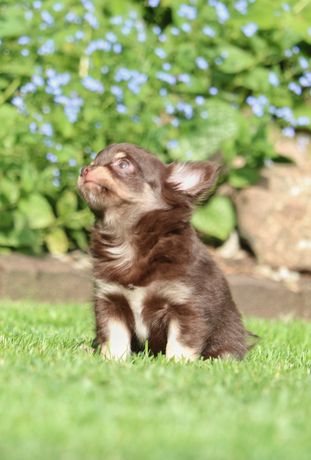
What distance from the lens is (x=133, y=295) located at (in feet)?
13.9

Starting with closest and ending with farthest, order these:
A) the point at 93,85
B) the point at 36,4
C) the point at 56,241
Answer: the point at 93,85, the point at 36,4, the point at 56,241

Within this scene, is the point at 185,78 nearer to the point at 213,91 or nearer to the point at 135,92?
the point at 213,91

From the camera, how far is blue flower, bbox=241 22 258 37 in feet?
28.1

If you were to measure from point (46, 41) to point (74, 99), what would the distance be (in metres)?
0.53

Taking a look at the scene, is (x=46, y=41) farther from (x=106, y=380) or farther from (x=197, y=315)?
(x=106, y=380)

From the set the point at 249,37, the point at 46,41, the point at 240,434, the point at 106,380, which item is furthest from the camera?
the point at 249,37

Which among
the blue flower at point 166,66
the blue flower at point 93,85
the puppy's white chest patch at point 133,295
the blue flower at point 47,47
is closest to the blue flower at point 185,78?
the blue flower at point 166,66

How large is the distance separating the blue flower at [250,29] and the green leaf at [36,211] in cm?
238

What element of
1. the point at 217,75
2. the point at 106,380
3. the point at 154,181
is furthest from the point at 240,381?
the point at 217,75

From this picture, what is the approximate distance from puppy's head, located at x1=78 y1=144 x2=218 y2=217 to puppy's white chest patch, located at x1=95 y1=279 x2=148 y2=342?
35cm

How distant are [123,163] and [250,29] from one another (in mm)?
4641

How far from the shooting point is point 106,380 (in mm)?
3439

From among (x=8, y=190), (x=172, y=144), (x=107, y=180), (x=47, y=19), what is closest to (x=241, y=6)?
(x=172, y=144)

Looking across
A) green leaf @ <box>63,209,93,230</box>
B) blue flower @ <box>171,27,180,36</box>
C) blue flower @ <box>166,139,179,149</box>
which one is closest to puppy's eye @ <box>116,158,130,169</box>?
green leaf @ <box>63,209,93,230</box>
